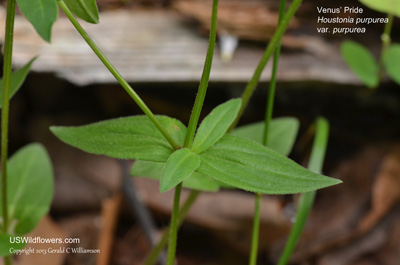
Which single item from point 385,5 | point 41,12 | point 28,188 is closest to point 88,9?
point 41,12

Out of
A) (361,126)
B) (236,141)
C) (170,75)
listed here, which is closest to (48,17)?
(236,141)

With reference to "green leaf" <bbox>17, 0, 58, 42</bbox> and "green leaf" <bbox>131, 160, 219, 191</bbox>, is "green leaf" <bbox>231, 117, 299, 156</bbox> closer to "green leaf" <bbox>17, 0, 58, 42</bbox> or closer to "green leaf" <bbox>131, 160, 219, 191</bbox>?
"green leaf" <bbox>131, 160, 219, 191</bbox>

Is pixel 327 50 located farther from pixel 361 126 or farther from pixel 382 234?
pixel 382 234

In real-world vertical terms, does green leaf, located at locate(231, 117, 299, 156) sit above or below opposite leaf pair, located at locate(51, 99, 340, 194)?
below

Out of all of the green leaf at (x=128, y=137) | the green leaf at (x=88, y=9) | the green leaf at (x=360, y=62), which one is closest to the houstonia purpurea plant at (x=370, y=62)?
the green leaf at (x=360, y=62)

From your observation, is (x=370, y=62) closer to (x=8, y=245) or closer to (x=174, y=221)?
(x=174, y=221)

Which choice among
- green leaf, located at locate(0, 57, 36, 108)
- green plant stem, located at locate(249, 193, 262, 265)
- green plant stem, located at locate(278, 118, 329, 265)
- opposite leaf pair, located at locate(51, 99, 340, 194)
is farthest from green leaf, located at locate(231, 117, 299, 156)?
green leaf, located at locate(0, 57, 36, 108)
